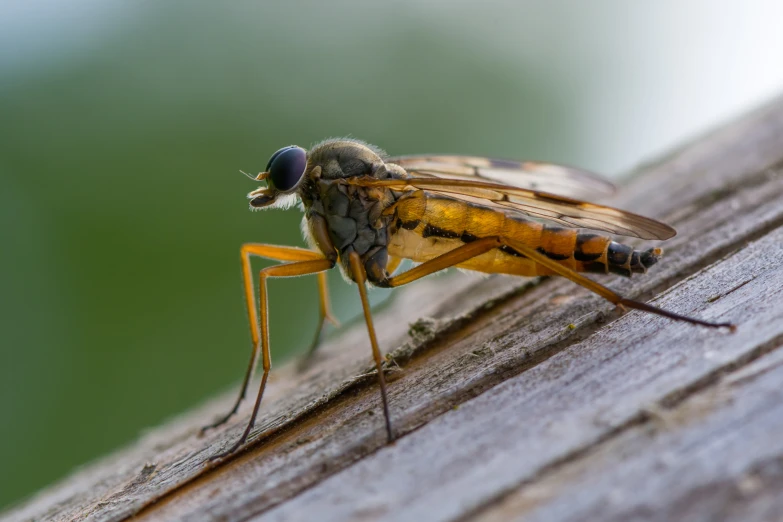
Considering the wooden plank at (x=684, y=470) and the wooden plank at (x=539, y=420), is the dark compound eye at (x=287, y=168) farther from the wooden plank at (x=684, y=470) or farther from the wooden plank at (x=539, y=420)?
the wooden plank at (x=684, y=470)

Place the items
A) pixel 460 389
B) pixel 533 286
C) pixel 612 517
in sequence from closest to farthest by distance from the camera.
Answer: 1. pixel 612 517
2. pixel 460 389
3. pixel 533 286

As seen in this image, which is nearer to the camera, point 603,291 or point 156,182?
point 603,291

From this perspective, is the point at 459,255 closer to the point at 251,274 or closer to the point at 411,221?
the point at 411,221

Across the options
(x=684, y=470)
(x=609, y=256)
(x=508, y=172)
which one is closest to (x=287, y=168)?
(x=508, y=172)

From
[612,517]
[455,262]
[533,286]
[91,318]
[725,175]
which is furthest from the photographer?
[91,318]

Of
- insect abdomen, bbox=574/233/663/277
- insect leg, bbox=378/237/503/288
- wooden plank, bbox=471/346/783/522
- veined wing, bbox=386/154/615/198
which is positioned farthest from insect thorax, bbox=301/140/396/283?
wooden plank, bbox=471/346/783/522

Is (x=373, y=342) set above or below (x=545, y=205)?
below

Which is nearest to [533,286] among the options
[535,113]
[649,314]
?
[649,314]

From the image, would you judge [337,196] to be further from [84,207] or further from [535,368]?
[84,207]
